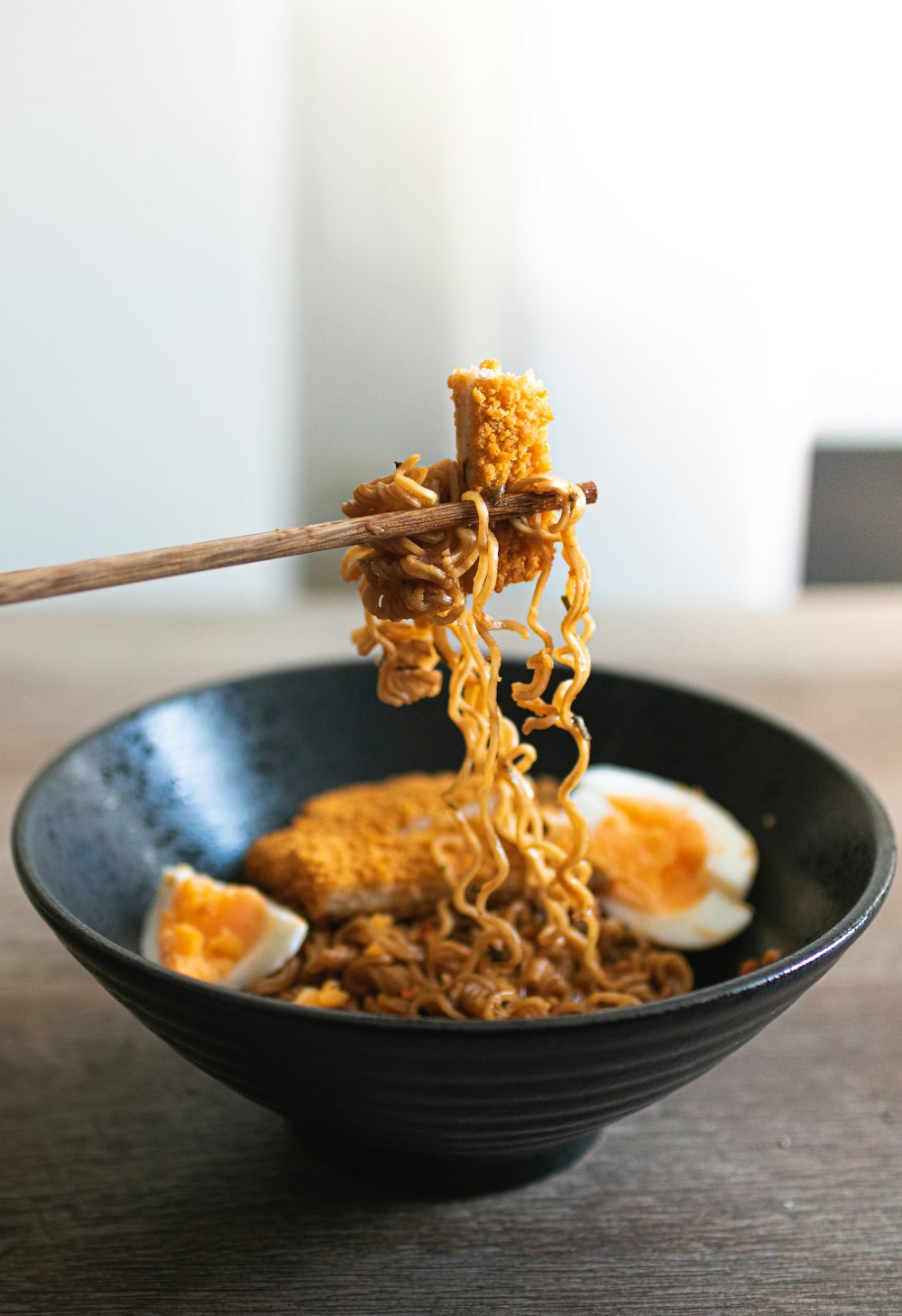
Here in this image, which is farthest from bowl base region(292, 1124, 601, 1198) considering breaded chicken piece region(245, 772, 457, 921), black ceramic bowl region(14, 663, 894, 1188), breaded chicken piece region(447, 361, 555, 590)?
breaded chicken piece region(447, 361, 555, 590)

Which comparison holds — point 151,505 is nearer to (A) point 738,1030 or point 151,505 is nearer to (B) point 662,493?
(B) point 662,493

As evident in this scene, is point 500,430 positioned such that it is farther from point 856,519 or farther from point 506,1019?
point 856,519

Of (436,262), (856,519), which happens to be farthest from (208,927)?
(856,519)

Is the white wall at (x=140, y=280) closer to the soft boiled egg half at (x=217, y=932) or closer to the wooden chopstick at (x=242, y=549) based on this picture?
the soft boiled egg half at (x=217, y=932)

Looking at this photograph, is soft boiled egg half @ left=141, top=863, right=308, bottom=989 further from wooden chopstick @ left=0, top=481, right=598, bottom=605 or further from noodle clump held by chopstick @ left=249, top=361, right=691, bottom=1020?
wooden chopstick @ left=0, top=481, right=598, bottom=605

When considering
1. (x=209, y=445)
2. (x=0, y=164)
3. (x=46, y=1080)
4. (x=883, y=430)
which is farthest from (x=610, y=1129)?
(x=883, y=430)

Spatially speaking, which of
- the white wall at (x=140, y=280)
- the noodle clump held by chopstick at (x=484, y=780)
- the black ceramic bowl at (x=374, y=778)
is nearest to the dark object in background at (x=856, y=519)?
the white wall at (x=140, y=280)
